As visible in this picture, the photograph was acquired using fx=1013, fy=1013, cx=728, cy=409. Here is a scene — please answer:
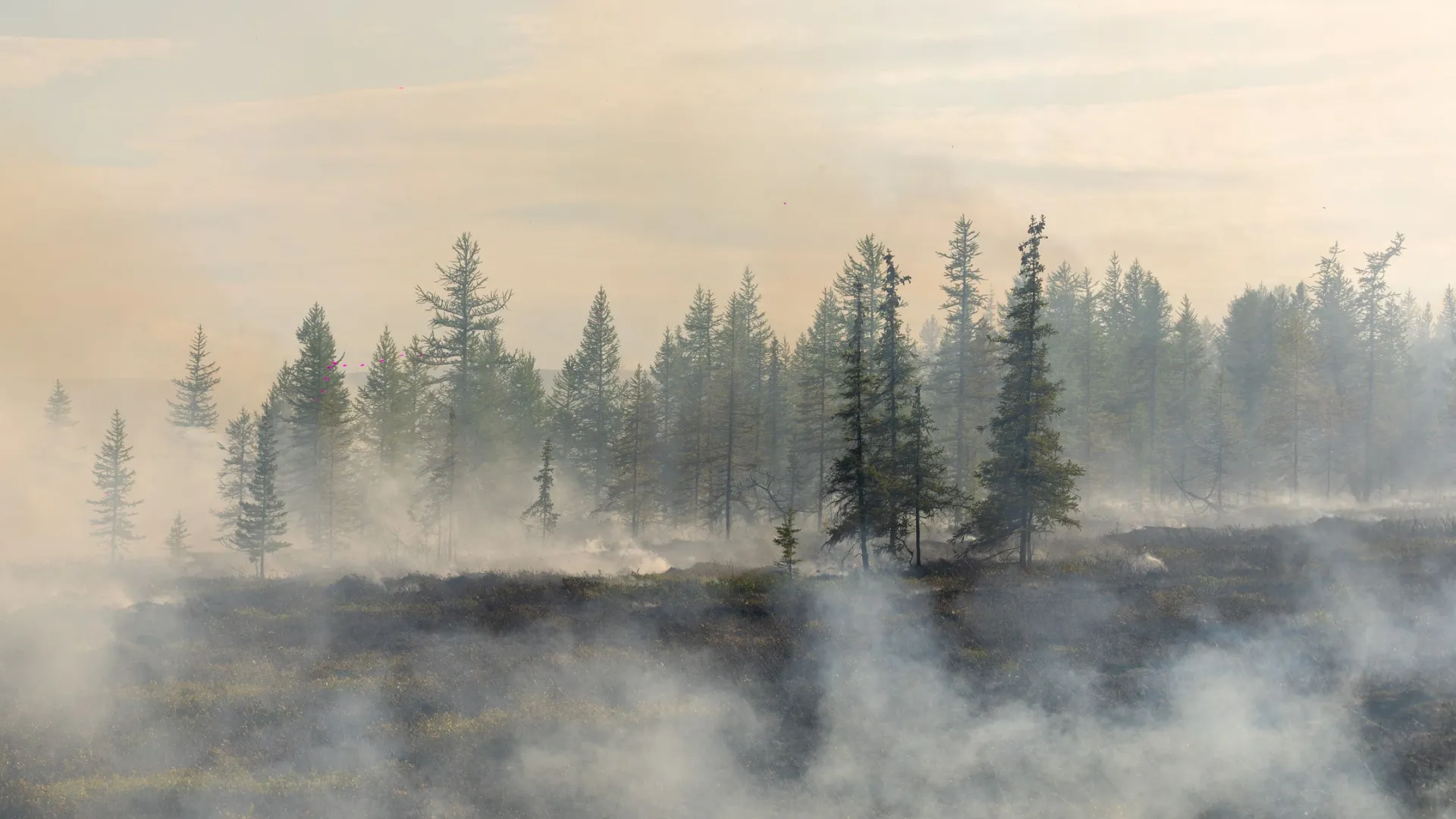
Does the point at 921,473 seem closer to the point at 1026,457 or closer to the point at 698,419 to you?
the point at 1026,457

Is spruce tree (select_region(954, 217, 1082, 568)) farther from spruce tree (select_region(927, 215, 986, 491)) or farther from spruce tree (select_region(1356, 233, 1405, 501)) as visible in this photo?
spruce tree (select_region(1356, 233, 1405, 501))

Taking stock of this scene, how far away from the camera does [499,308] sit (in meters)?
59.4

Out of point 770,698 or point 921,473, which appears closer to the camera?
point 770,698

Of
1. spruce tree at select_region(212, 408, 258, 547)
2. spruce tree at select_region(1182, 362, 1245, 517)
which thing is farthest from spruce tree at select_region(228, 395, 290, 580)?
spruce tree at select_region(1182, 362, 1245, 517)

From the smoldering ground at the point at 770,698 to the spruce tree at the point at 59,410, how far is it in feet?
203

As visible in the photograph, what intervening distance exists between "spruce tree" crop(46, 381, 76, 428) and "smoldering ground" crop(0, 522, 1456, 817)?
203 ft

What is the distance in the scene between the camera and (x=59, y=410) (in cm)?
8356

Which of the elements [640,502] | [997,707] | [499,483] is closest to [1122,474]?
[640,502]

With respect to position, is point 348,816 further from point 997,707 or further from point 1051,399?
point 1051,399

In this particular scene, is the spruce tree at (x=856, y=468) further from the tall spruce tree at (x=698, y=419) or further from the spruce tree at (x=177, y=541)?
the spruce tree at (x=177, y=541)

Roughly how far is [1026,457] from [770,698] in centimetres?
1505

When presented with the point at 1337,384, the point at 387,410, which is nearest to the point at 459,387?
the point at 387,410

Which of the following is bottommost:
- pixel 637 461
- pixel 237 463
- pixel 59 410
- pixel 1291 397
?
pixel 637 461

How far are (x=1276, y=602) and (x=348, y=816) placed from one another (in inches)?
925
